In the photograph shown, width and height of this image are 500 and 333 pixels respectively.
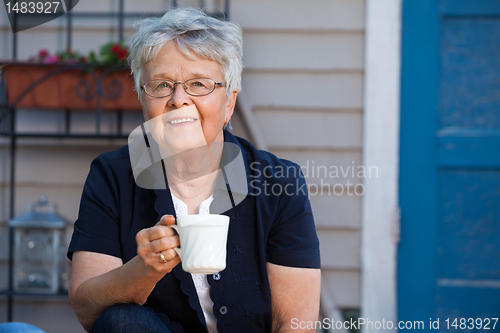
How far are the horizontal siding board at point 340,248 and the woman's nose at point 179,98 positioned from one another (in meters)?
1.14

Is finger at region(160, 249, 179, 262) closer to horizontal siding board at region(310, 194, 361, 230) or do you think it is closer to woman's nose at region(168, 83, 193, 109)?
woman's nose at region(168, 83, 193, 109)

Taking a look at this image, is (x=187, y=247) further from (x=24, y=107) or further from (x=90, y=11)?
(x=90, y=11)

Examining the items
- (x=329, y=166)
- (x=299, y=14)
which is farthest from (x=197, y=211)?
(x=299, y=14)

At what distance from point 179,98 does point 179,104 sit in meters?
0.01

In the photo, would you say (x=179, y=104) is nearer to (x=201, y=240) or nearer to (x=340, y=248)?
(x=201, y=240)

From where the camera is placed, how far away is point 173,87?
3.63 ft

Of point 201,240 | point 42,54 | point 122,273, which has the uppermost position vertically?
point 42,54

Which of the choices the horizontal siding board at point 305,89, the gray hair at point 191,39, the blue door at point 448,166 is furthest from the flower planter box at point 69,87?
the blue door at point 448,166

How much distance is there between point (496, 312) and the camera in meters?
1.96

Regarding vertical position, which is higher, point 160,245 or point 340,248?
point 160,245

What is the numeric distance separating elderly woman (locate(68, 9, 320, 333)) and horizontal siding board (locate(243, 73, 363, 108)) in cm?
83

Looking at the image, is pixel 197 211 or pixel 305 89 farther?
pixel 305 89

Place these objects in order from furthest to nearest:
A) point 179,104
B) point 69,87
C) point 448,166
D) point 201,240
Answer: point 448,166 < point 69,87 < point 179,104 < point 201,240

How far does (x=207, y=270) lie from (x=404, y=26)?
1.66 metres
